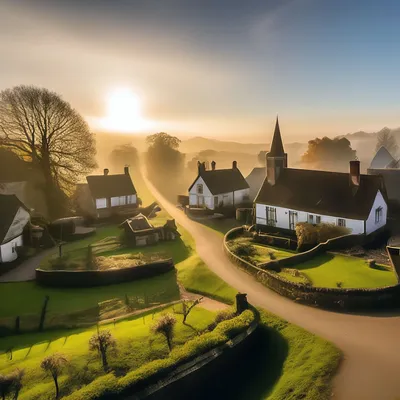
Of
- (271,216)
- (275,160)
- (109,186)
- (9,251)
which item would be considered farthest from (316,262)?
(109,186)

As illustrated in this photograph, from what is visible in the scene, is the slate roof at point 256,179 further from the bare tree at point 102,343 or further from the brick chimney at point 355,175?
the bare tree at point 102,343

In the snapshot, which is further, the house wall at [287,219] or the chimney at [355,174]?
the chimney at [355,174]

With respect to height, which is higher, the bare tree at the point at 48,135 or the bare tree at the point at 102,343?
the bare tree at the point at 48,135

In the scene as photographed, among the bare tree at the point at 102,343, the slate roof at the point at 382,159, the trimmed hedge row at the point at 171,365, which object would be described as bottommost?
the trimmed hedge row at the point at 171,365

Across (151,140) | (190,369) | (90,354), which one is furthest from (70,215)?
(151,140)

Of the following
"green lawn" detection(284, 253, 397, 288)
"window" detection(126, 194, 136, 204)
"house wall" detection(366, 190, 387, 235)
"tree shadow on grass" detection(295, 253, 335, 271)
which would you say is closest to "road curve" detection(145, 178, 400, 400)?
"green lawn" detection(284, 253, 397, 288)

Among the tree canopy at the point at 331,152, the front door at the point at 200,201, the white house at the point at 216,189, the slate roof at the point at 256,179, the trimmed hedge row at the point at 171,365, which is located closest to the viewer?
the trimmed hedge row at the point at 171,365

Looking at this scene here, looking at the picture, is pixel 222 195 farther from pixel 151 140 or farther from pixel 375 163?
pixel 151 140

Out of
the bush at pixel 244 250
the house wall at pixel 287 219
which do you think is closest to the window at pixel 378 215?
the house wall at pixel 287 219
